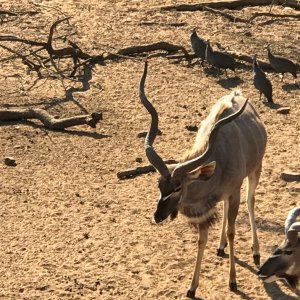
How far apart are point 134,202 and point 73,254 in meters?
1.54

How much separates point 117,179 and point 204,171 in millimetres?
3625

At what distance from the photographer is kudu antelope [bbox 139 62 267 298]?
8.52 meters

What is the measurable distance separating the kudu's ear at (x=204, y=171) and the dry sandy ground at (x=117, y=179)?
134 cm

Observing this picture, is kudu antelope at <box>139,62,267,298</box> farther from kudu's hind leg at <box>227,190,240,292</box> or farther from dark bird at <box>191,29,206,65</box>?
dark bird at <box>191,29,206,65</box>

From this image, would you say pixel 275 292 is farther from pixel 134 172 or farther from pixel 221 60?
pixel 221 60

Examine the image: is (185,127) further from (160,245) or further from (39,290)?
(39,290)

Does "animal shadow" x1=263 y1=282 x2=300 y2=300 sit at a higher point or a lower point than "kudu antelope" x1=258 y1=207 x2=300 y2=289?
lower

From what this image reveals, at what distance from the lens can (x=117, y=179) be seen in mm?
12070

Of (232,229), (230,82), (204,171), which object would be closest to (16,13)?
(230,82)

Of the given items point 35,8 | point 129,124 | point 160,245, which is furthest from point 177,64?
point 160,245

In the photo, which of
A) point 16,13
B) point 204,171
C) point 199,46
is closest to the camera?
point 204,171

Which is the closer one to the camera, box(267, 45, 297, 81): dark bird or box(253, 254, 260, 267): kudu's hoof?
box(253, 254, 260, 267): kudu's hoof

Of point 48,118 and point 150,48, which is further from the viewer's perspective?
point 150,48

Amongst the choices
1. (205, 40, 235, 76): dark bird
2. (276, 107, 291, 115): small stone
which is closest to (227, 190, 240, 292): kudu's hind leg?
(276, 107, 291, 115): small stone
